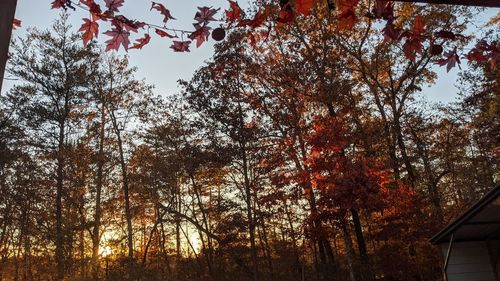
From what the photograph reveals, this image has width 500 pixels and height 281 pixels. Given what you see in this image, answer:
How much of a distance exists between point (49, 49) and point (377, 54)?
13.0m

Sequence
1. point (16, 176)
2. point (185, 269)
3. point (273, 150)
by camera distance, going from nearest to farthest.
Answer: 1. point (273, 150)
2. point (16, 176)
3. point (185, 269)

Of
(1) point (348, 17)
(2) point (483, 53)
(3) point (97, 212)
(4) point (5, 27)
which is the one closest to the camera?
(4) point (5, 27)

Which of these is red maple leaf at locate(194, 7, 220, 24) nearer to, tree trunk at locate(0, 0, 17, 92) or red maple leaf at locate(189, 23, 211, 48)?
red maple leaf at locate(189, 23, 211, 48)

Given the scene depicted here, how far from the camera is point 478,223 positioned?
7078 mm

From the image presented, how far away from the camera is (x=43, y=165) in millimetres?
15117

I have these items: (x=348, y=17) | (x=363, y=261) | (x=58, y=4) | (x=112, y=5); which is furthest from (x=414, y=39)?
(x=363, y=261)

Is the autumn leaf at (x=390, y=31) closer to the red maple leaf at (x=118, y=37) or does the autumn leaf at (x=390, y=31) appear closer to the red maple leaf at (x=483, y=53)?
the red maple leaf at (x=483, y=53)

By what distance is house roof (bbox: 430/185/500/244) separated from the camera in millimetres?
6266

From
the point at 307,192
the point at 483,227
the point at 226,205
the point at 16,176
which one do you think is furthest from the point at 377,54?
the point at 16,176

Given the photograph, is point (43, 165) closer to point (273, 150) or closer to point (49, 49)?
point (49, 49)

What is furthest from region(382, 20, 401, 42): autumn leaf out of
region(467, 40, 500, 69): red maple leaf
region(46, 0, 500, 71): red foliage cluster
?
region(467, 40, 500, 69): red maple leaf

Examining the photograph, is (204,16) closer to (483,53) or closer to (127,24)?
(127,24)

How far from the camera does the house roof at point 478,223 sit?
6266 millimetres

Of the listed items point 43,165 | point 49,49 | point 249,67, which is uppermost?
point 49,49
